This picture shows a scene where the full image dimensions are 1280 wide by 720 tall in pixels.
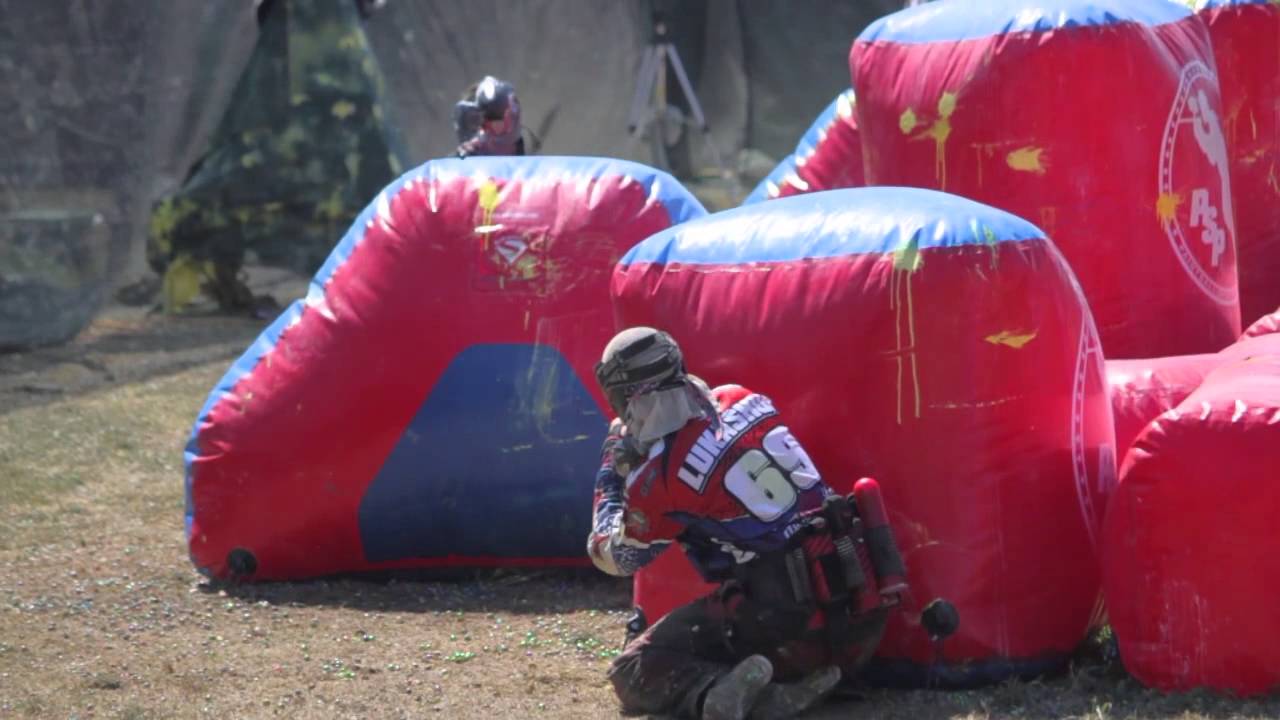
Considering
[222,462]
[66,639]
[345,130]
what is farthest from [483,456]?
[345,130]

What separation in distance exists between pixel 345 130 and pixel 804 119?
5.99 meters

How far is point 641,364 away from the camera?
4.16 m

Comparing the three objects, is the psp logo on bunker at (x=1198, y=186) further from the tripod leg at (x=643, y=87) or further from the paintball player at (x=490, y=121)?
the tripod leg at (x=643, y=87)

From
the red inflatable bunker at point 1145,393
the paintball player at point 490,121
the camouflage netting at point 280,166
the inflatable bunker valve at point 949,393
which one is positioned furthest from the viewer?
the camouflage netting at point 280,166

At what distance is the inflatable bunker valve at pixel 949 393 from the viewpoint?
432cm

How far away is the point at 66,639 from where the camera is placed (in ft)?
17.2

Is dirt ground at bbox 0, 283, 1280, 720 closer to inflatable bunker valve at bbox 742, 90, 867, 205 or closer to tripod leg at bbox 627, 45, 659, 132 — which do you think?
inflatable bunker valve at bbox 742, 90, 867, 205

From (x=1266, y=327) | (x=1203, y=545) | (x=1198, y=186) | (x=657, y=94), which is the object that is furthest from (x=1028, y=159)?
(x=657, y=94)

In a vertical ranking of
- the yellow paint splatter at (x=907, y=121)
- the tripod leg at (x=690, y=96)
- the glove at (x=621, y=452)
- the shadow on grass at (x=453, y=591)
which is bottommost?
the shadow on grass at (x=453, y=591)

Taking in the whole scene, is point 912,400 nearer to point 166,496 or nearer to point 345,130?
point 166,496

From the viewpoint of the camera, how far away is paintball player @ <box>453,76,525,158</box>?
7.49 meters

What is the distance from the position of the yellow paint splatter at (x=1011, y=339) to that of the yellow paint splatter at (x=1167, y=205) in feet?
4.53

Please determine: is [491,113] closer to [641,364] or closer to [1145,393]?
[1145,393]

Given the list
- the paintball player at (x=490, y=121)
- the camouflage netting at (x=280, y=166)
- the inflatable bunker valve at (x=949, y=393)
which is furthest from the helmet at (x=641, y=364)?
the camouflage netting at (x=280, y=166)
